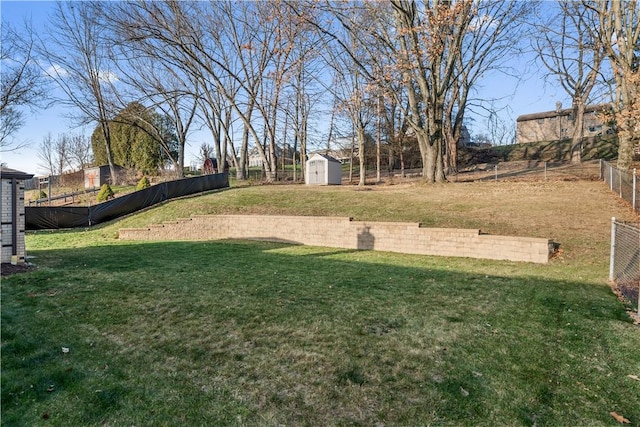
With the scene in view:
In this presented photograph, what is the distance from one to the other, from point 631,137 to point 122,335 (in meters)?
19.3

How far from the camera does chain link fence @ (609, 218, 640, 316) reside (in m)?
5.48

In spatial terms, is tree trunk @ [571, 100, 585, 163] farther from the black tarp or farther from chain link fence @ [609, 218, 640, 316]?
the black tarp

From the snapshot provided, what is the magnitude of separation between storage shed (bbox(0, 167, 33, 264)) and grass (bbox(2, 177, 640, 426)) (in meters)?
0.58

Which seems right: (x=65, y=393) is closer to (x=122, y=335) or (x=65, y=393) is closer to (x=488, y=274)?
(x=122, y=335)

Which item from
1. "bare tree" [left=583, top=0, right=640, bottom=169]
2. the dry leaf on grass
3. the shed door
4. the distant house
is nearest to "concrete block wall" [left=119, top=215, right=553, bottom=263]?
the dry leaf on grass

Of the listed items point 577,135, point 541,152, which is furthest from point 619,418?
point 541,152

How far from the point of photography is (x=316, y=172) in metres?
24.8

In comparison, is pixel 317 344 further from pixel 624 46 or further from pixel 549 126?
pixel 549 126

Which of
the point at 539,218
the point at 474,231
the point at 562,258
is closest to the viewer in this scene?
the point at 562,258

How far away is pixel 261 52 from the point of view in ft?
81.3

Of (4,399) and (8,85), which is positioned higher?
(8,85)

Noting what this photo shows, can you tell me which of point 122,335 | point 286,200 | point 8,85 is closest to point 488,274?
point 122,335

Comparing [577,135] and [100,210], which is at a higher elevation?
[577,135]

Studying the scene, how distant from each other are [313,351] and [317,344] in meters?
0.16
